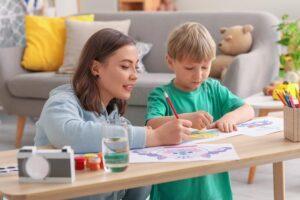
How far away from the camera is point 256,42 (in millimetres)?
4203

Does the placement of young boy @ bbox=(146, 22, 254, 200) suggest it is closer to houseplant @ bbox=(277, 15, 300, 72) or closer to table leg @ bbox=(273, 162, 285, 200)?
table leg @ bbox=(273, 162, 285, 200)

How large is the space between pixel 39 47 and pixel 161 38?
838 mm

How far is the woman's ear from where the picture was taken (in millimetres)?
1896

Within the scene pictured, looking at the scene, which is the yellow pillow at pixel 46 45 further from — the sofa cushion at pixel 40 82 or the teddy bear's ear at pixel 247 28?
the teddy bear's ear at pixel 247 28

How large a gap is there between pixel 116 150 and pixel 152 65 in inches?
119

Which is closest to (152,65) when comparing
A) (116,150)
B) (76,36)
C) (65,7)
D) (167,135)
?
(76,36)

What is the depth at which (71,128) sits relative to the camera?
169cm

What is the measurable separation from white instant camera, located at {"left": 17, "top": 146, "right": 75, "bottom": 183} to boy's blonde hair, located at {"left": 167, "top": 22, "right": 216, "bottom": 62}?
667 millimetres

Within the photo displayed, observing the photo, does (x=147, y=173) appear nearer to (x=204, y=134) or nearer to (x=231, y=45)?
(x=204, y=134)

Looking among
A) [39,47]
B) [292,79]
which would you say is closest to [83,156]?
[292,79]

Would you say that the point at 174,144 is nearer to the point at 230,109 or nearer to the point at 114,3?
the point at 230,109

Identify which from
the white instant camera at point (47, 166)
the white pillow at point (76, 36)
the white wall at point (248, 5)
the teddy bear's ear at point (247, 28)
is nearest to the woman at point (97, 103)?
the white instant camera at point (47, 166)

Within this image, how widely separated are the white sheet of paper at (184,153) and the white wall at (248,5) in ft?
11.9

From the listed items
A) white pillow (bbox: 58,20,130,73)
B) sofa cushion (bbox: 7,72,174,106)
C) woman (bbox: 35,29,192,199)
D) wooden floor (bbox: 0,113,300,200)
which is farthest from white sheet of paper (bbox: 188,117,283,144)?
white pillow (bbox: 58,20,130,73)
